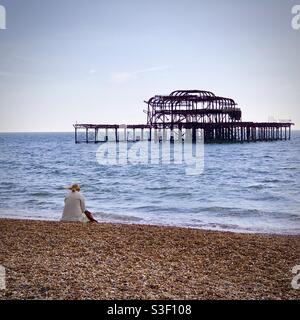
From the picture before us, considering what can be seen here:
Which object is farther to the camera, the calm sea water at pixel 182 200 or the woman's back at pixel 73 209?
the calm sea water at pixel 182 200

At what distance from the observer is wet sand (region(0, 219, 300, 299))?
17.1 feet

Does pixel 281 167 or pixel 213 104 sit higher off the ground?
pixel 213 104

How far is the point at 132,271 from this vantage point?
590 centimetres

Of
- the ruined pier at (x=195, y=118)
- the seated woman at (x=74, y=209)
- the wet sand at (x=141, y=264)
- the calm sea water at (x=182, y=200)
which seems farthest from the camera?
the ruined pier at (x=195, y=118)

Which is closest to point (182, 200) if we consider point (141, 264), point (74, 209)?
point (74, 209)

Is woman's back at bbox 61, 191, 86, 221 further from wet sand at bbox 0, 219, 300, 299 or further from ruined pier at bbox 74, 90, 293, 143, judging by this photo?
ruined pier at bbox 74, 90, 293, 143

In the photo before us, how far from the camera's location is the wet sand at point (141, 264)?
5198mm

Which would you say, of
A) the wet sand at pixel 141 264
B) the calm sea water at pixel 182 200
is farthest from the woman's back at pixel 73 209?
the calm sea water at pixel 182 200

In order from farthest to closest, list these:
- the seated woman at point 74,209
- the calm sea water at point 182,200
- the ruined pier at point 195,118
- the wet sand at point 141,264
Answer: the ruined pier at point 195,118, the calm sea water at point 182,200, the seated woman at point 74,209, the wet sand at point 141,264

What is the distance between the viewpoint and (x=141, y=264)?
6.30 m

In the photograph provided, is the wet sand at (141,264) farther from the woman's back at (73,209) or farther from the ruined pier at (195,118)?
the ruined pier at (195,118)

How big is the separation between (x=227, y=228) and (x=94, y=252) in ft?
18.0
